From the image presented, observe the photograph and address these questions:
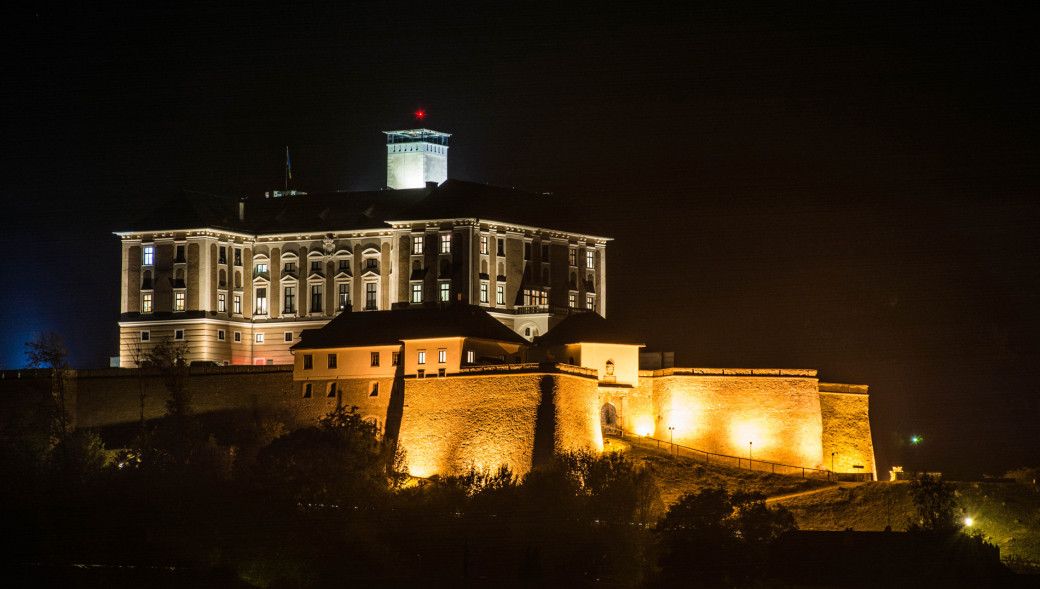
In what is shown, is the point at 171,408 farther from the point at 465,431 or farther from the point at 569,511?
the point at 569,511

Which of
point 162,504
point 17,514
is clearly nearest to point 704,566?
point 162,504

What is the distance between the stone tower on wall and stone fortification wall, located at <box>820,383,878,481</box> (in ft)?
104

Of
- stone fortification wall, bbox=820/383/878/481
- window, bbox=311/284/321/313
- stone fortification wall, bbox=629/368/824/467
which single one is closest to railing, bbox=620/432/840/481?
stone fortification wall, bbox=629/368/824/467

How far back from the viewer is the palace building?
105 meters

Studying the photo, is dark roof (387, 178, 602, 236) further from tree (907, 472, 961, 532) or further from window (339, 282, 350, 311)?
tree (907, 472, 961, 532)

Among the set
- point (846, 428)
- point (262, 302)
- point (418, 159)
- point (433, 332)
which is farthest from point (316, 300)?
point (846, 428)

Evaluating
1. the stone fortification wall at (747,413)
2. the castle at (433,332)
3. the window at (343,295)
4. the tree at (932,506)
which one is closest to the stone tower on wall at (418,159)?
the castle at (433,332)

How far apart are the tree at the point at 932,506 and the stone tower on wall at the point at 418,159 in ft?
131

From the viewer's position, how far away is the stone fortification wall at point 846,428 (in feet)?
306

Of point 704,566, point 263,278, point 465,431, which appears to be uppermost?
point 263,278

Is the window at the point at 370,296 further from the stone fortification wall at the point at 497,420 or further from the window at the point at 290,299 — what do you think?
the stone fortification wall at the point at 497,420

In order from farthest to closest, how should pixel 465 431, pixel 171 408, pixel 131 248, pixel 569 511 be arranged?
pixel 131 248 → pixel 171 408 → pixel 465 431 → pixel 569 511

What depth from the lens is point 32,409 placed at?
99.1 m

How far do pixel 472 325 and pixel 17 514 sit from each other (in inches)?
1033
